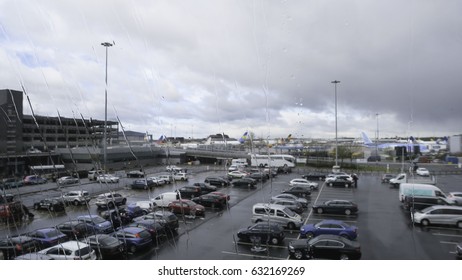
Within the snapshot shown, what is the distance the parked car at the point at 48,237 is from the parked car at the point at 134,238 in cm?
117

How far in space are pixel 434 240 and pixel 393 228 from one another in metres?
0.91

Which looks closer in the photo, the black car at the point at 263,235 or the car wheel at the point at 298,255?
the car wheel at the point at 298,255

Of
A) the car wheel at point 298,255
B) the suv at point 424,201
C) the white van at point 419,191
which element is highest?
the white van at point 419,191

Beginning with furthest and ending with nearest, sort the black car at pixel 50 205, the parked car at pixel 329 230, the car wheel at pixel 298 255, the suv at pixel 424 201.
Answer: the black car at pixel 50 205 → the suv at pixel 424 201 → the parked car at pixel 329 230 → the car wheel at pixel 298 255

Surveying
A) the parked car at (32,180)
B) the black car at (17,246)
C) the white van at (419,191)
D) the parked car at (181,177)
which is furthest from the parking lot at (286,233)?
the parked car at (181,177)

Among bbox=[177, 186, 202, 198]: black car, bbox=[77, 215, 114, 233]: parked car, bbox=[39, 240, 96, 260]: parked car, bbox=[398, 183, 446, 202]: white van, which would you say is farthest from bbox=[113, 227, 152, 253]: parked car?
bbox=[398, 183, 446, 202]: white van

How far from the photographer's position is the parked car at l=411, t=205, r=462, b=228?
23.8 ft

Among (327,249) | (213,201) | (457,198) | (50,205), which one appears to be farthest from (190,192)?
(457,198)

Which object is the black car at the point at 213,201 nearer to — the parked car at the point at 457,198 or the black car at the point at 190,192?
the black car at the point at 190,192

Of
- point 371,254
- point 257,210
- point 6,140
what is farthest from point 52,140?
point 371,254

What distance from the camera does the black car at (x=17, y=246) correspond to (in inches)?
223

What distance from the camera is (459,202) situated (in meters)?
9.94

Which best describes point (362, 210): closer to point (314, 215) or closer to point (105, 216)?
point (314, 215)

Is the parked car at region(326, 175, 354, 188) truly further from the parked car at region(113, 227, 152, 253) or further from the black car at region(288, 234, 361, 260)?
the parked car at region(113, 227, 152, 253)
